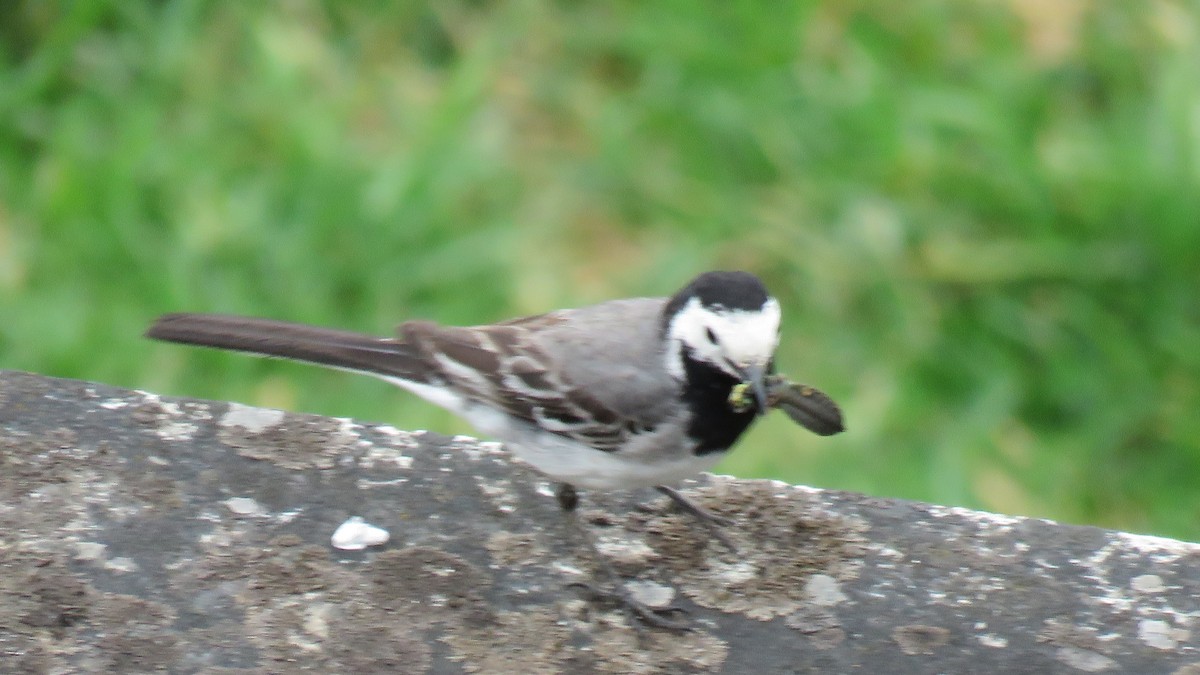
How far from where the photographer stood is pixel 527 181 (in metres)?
6.06

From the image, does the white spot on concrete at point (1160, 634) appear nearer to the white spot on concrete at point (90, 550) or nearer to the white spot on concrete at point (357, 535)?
the white spot on concrete at point (357, 535)

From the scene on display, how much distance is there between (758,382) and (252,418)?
3.28ft

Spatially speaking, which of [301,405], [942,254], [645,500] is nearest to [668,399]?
[645,500]

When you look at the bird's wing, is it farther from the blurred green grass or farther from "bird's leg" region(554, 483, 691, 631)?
the blurred green grass

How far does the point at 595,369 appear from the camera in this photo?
332 centimetres

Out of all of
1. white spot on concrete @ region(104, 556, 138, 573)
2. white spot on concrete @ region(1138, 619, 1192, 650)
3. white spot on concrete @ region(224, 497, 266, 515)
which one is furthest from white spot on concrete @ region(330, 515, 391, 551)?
white spot on concrete @ region(1138, 619, 1192, 650)

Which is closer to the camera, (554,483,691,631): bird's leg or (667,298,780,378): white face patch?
(554,483,691,631): bird's leg

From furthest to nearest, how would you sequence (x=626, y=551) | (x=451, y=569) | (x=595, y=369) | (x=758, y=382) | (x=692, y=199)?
(x=692, y=199), (x=595, y=369), (x=758, y=382), (x=626, y=551), (x=451, y=569)

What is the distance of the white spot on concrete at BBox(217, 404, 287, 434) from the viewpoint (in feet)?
Result: 9.61

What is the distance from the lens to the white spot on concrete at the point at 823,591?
2.62 metres

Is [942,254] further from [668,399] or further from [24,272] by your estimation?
[24,272]

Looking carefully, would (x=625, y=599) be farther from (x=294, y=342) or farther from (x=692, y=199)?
(x=692, y=199)

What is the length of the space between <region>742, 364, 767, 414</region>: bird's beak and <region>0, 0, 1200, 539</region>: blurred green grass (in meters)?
1.99

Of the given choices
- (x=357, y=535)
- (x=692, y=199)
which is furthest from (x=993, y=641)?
(x=692, y=199)
